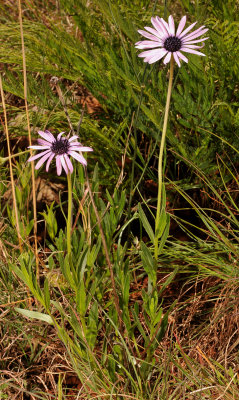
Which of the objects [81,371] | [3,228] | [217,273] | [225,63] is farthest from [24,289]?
[225,63]

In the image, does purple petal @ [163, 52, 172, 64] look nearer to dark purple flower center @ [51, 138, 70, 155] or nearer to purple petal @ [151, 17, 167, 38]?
purple petal @ [151, 17, 167, 38]

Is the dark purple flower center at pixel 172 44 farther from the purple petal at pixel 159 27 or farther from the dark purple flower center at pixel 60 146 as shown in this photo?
the dark purple flower center at pixel 60 146

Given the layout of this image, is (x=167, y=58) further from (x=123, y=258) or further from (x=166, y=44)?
(x=123, y=258)

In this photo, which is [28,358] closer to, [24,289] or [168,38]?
[24,289]

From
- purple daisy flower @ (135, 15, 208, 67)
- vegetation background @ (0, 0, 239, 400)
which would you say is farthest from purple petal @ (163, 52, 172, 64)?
vegetation background @ (0, 0, 239, 400)

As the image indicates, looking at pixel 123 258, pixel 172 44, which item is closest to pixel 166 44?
pixel 172 44
